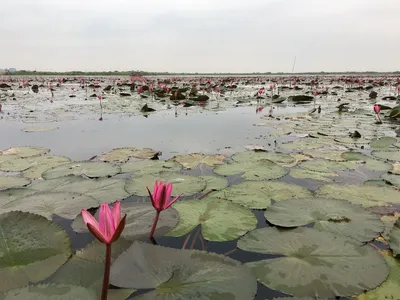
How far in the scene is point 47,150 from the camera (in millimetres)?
3150

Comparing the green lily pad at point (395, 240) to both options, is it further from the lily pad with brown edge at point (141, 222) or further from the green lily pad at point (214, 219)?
the lily pad with brown edge at point (141, 222)

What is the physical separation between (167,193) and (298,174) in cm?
152

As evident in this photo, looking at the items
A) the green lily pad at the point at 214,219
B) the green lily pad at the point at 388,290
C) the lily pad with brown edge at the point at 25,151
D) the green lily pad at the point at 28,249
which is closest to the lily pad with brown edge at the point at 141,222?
the green lily pad at the point at 214,219

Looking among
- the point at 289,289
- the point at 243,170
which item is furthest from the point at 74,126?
the point at 289,289

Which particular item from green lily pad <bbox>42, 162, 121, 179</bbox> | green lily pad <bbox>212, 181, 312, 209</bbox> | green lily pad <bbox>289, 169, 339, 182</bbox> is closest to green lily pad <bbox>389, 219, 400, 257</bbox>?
green lily pad <bbox>212, 181, 312, 209</bbox>

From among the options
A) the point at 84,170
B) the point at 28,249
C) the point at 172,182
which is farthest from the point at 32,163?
the point at 28,249

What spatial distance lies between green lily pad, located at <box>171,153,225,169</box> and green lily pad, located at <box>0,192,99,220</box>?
1069 millimetres

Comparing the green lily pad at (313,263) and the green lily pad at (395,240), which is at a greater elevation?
the green lily pad at (395,240)

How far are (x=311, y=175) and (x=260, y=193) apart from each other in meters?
0.60

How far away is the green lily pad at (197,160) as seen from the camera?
8.91 feet

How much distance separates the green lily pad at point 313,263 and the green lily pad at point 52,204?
998 millimetres

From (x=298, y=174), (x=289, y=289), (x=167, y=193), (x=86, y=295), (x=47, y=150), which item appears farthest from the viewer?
(x=47, y=150)

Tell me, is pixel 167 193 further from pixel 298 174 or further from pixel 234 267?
pixel 298 174

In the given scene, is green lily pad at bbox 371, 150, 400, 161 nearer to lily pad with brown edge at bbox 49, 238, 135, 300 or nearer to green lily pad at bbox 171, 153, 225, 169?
green lily pad at bbox 171, 153, 225, 169
